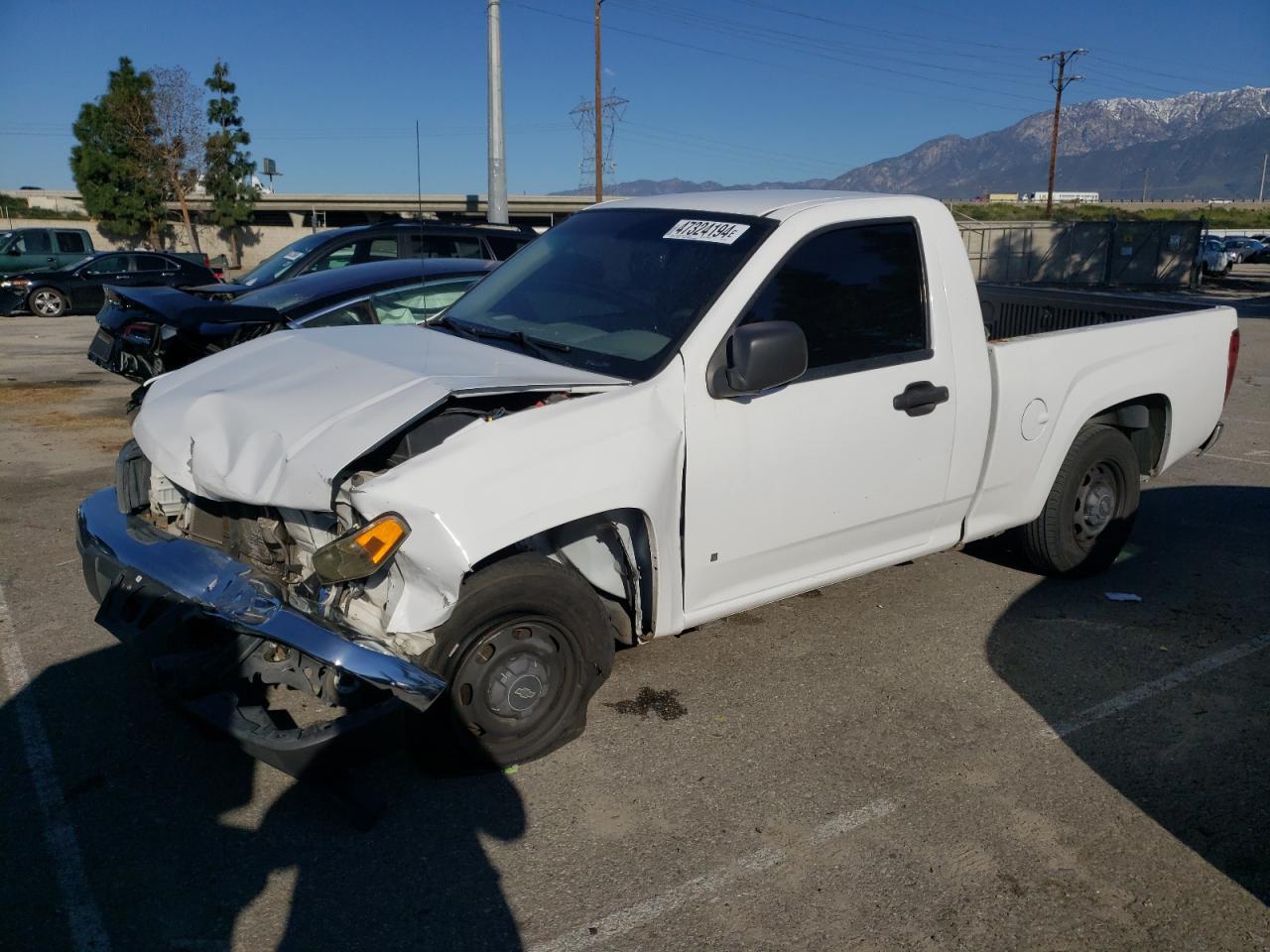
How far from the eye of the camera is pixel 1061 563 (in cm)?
543

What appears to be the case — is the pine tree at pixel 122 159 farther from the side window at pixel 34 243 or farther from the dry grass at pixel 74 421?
the dry grass at pixel 74 421

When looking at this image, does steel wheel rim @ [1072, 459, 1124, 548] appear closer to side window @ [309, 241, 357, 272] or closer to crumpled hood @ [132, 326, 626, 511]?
crumpled hood @ [132, 326, 626, 511]

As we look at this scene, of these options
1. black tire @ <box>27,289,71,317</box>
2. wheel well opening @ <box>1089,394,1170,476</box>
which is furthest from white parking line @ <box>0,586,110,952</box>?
black tire @ <box>27,289,71,317</box>

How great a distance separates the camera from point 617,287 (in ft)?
13.8

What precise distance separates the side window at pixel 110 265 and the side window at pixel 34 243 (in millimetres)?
1509

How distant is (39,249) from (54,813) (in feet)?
76.4

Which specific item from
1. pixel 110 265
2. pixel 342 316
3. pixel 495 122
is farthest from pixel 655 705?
pixel 110 265

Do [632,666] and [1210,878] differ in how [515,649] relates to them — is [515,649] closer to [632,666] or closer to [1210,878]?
[632,666]

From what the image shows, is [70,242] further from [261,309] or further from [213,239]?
[213,239]

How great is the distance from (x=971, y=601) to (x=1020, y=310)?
217cm

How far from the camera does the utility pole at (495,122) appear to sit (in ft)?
48.6

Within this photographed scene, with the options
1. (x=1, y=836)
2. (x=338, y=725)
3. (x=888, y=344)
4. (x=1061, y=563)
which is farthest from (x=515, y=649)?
(x=1061, y=563)

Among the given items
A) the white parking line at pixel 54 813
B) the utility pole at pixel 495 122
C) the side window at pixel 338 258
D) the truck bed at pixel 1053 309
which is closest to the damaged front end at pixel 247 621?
the white parking line at pixel 54 813

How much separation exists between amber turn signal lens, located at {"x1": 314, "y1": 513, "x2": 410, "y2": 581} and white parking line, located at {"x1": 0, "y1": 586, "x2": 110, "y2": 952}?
3.79ft
